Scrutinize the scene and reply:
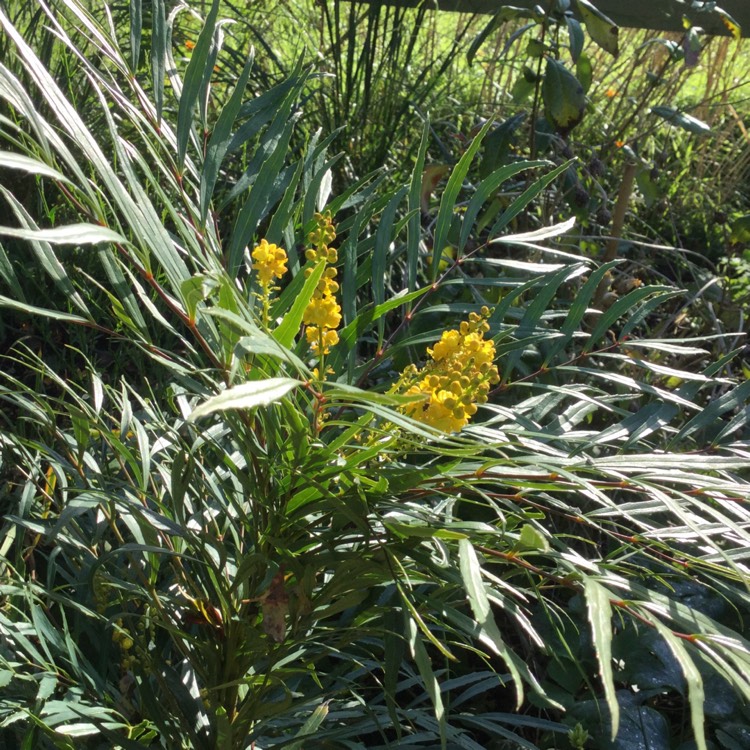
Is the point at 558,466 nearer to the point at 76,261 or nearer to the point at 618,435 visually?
the point at 618,435

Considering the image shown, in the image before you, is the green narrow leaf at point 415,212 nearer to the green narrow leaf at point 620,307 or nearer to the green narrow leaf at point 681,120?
the green narrow leaf at point 620,307

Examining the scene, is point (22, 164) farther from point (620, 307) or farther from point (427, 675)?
point (620, 307)

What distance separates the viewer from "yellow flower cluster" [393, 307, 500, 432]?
0.81 metres

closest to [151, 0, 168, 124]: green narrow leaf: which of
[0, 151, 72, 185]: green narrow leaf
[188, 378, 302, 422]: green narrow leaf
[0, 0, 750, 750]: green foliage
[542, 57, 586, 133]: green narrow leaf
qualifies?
[0, 0, 750, 750]: green foliage

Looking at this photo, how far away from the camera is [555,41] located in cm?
204

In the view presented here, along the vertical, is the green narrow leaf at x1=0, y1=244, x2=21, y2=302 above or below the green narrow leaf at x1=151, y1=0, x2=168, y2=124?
below

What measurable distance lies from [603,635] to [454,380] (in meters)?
0.27

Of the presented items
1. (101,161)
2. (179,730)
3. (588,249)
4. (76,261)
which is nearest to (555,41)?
(588,249)

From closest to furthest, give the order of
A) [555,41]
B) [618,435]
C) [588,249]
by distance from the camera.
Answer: [618,435] < [555,41] < [588,249]

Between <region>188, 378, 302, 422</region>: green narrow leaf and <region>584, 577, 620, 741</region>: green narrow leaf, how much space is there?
0.91 ft

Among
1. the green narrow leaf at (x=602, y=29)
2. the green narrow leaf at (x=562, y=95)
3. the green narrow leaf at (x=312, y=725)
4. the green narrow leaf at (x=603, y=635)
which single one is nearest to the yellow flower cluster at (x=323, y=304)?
the green narrow leaf at (x=603, y=635)

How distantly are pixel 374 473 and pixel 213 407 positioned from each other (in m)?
0.32

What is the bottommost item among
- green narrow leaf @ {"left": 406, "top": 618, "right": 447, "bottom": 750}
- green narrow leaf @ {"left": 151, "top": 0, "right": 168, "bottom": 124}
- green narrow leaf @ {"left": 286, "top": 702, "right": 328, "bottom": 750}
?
green narrow leaf @ {"left": 286, "top": 702, "right": 328, "bottom": 750}

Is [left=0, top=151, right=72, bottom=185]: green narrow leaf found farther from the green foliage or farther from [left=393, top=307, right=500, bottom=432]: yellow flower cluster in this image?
[left=393, top=307, right=500, bottom=432]: yellow flower cluster
